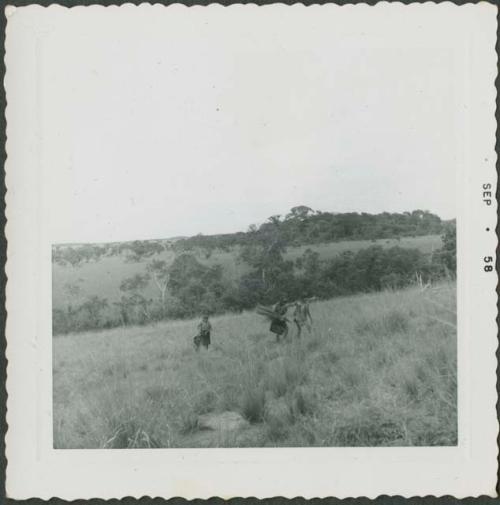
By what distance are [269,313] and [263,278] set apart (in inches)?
11.7

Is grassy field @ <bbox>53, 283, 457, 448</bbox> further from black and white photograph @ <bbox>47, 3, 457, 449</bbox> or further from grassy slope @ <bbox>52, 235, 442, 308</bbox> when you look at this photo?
grassy slope @ <bbox>52, 235, 442, 308</bbox>

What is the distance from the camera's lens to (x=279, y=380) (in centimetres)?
446

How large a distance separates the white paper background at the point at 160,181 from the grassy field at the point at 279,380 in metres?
0.13

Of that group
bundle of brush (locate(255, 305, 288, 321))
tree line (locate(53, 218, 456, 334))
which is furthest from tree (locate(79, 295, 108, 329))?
bundle of brush (locate(255, 305, 288, 321))

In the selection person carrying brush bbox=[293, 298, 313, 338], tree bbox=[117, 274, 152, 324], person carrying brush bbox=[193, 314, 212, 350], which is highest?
tree bbox=[117, 274, 152, 324]

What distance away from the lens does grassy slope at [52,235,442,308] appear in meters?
4.50

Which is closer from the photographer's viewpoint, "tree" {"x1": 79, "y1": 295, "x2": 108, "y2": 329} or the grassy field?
the grassy field

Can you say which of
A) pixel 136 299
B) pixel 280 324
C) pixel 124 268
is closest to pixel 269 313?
pixel 280 324

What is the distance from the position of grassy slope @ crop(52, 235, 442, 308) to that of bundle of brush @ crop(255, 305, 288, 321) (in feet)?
1.12

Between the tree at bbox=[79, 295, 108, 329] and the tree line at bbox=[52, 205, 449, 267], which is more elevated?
the tree line at bbox=[52, 205, 449, 267]

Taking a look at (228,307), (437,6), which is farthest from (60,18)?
(437,6)

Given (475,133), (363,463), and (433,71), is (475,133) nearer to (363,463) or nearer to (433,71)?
(433,71)

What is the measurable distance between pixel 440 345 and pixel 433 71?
2.29m

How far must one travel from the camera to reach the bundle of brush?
4.49 metres
